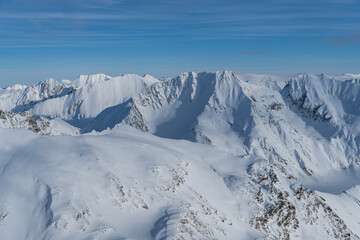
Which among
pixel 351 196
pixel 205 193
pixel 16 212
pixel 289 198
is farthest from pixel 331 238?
pixel 16 212

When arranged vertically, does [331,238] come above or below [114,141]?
below

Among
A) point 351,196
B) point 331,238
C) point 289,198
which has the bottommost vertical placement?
point 351,196

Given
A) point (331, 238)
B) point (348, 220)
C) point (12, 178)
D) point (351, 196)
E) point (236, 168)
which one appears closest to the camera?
point (12, 178)

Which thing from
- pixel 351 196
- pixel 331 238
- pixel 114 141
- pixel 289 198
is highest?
pixel 114 141

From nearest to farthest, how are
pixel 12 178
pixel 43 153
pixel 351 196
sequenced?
1. pixel 12 178
2. pixel 43 153
3. pixel 351 196

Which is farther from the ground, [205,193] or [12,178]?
[12,178]

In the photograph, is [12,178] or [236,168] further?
[236,168]

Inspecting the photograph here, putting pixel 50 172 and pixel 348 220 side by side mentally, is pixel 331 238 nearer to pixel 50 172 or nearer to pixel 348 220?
pixel 348 220

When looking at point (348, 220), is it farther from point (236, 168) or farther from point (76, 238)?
point (76, 238)

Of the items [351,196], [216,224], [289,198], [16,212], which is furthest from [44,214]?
[351,196]
